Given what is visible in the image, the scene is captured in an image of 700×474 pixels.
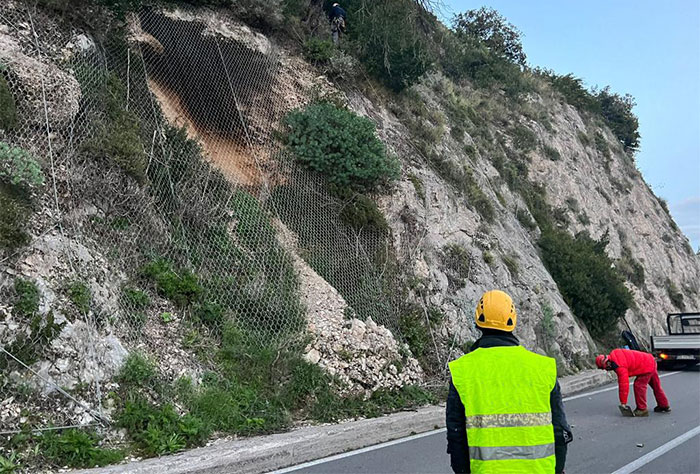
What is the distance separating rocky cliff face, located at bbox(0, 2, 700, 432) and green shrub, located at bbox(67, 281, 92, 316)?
18 cm

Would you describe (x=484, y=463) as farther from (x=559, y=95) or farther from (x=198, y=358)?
(x=559, y=95)

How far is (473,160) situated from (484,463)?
56.3ft

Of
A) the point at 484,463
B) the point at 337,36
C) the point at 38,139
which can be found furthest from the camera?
the point at 337,36

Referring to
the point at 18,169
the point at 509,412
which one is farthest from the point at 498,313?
the point at 18,169

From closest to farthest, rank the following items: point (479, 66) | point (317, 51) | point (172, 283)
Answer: point (172, 283)
point (317, 51)
point (479, 66)

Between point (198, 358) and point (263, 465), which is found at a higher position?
point (198, 358)

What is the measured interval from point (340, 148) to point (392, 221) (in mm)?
1970

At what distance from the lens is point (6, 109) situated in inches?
315

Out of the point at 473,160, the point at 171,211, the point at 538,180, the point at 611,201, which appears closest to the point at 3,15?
the point at 171,211

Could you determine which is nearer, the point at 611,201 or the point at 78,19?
the point at 78,19

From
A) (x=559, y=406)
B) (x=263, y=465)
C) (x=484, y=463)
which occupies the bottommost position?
(x=263, y=465)

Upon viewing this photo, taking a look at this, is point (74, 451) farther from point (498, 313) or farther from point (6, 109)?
point (6, 109)

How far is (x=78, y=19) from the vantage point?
1052cm

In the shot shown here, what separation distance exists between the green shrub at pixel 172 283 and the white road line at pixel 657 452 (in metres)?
5.98
